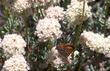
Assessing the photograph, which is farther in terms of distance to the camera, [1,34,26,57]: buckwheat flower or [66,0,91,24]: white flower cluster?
[66,0,91,24]: white flower cluster

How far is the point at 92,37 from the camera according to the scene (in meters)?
3.27

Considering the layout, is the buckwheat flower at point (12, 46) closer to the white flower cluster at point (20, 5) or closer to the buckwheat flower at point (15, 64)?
the buckwheat flower at point (15, 64)

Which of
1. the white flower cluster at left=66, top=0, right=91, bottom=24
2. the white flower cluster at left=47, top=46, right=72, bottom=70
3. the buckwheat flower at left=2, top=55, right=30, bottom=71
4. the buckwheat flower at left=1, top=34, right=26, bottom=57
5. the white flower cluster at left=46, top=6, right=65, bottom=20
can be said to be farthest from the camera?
the white flower cluster at left=46, top=6, right=65, bottom=20

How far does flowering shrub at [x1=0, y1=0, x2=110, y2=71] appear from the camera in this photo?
3143 mm

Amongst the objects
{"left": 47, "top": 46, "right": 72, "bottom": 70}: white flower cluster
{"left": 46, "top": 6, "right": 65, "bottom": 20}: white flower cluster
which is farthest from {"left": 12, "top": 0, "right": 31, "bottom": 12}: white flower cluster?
{"left": 47, "top": 46, "right": 72, "bottom": 70}: white flower cluster

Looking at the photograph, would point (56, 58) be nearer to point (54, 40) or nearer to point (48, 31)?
point (48, 31)

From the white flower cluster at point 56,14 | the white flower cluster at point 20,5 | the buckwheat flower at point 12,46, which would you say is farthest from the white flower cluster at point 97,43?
the white flower cluster at point 20,5

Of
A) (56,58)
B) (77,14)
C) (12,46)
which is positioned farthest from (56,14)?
(12,46)

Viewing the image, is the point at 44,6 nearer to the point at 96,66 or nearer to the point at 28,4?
the point at 28,4

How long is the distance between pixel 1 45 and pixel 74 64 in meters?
0.87

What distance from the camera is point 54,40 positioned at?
3.76 m

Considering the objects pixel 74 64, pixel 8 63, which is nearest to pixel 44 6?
pixel 74 64

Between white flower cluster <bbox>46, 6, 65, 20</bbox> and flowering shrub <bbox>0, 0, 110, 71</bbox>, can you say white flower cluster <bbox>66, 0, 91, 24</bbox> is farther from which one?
white flower cluster <bbox>46, 6, 65, 20</bbox>

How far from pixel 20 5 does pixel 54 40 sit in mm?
541
